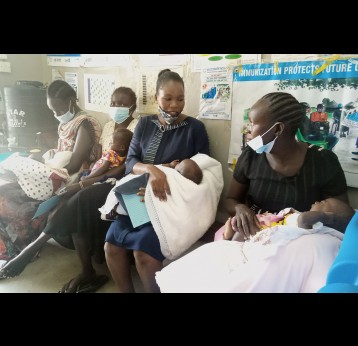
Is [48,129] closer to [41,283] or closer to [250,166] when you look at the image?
[41,283]

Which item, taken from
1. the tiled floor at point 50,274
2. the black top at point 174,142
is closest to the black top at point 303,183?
the black top at point 174,142

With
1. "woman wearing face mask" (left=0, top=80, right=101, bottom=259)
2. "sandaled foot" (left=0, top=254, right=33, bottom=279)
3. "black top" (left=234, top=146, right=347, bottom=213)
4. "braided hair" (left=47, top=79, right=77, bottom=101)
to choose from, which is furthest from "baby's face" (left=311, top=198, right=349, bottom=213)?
"braided hair" (left=47, top=79, right=77, bottom=101)

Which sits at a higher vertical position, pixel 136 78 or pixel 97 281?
pixel 136 78

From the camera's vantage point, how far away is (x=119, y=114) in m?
1.60

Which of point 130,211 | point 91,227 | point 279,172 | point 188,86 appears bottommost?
point 91,227

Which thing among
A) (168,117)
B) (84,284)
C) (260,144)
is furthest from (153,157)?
(84,284)

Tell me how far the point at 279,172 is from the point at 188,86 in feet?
2.17

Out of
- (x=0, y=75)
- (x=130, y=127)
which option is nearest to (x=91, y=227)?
(x=130, y=127)

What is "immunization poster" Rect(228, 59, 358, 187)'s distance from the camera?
1.00 meters

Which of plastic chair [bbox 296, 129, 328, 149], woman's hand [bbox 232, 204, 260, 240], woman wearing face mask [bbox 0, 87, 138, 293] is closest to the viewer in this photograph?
woman's hand [bbox 232, 204, 260, 240]

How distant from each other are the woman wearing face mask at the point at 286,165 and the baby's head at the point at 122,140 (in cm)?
74

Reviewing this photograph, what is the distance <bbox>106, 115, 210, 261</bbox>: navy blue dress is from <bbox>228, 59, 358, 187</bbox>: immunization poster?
344mm

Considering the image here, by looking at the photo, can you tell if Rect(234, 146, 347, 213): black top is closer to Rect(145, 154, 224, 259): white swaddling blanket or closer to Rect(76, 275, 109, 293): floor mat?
Rect(145, 154, 224, 259): white swaddling blanket

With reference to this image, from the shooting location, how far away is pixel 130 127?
1607 millimetres
